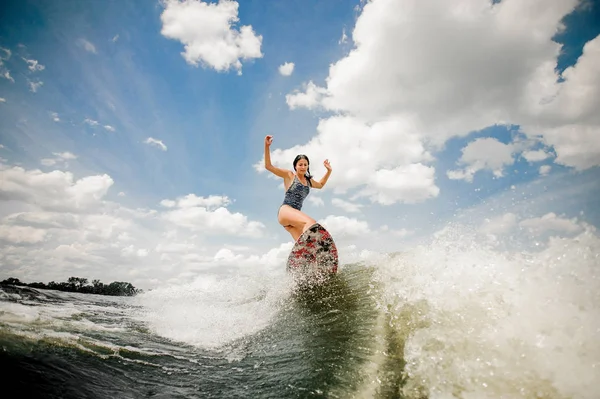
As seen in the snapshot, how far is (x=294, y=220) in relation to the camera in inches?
282

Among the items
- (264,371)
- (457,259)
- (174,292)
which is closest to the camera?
(264,371)

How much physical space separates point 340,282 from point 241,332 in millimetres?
2652

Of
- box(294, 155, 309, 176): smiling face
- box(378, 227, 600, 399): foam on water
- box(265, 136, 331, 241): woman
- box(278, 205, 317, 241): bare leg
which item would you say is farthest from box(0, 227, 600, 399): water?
box(294, 155, 309, 176): smiling face

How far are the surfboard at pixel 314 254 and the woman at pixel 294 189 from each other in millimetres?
469

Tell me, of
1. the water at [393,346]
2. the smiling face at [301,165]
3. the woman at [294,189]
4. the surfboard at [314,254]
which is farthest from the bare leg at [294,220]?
the water at [393,346]

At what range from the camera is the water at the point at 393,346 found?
2568 millimetres

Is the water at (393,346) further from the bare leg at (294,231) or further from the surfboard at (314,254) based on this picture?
the bare leg at (294,231)

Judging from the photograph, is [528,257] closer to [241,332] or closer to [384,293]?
[384,293]

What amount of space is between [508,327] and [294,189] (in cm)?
536

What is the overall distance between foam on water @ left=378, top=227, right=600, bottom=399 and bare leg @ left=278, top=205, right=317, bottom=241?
3.08 metres

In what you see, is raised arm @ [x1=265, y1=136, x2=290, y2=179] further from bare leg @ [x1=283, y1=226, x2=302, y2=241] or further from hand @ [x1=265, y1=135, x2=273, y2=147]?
bare leg @ [x1=283, y1=226, x2=302, y2=241]

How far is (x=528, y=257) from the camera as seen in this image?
3.77 meters

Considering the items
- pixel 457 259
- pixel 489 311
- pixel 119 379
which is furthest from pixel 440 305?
pixel 119 379

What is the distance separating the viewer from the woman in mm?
7285
